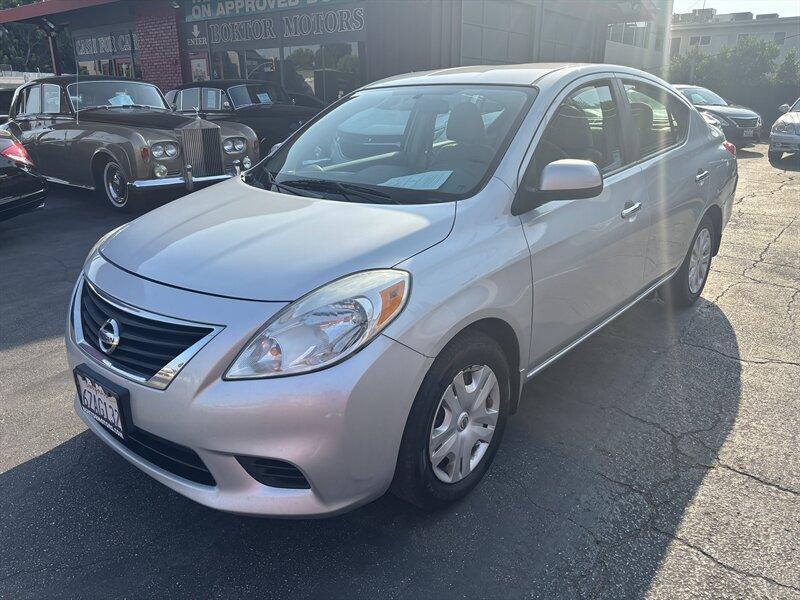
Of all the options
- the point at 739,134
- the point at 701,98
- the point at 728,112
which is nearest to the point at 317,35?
the point at 701,98

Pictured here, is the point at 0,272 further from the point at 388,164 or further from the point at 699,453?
the point at 699,453

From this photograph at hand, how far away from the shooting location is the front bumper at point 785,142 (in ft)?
39.9

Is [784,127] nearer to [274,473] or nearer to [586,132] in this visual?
[586,132]

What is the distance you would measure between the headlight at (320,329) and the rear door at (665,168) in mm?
2197

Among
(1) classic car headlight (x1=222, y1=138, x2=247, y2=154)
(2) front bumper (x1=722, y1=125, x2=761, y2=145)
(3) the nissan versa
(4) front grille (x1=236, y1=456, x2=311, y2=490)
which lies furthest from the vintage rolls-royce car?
(2) front bumper (x1=722, y1=125, x2=761, y2=145)

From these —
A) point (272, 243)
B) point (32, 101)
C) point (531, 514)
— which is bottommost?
point (531, 514)

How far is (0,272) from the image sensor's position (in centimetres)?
580

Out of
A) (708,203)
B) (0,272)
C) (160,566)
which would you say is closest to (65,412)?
(160,566)

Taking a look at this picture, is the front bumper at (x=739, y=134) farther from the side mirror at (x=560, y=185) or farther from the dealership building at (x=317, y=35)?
the side mirror at (x=560, y=185)

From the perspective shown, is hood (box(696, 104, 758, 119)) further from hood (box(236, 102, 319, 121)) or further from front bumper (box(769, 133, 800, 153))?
hood (box(236, 102, 319, 121))

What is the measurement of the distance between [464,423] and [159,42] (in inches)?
727

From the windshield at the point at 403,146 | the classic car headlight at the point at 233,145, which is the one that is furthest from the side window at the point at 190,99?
the windshield at the point at 403,146

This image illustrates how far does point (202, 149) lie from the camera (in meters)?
8.02

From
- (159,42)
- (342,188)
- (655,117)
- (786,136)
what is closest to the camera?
(342,188)
